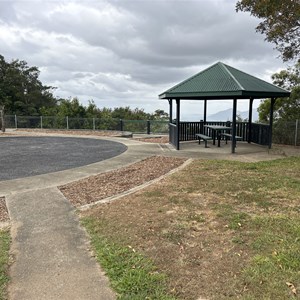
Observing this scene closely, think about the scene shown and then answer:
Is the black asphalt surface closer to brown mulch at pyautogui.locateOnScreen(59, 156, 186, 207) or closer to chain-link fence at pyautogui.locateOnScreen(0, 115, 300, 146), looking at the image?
brown mulch at pyautogui.locateOnScreen(59, 156, 186, 207)

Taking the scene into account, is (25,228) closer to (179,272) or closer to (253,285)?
(179,272)

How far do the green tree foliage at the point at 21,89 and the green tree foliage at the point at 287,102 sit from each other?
2777 cm

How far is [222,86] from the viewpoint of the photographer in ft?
35.8

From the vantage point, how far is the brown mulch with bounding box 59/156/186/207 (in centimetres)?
594

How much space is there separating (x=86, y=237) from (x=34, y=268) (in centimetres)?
89

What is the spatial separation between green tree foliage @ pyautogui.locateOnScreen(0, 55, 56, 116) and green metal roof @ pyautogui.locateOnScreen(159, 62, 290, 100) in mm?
27921

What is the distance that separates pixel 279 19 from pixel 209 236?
883cm

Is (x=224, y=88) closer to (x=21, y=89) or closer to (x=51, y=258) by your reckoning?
(x=51, y=258)

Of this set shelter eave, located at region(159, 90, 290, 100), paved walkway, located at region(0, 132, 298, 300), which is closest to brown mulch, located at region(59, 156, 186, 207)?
paved walkway, located at region(0, 132, 298, 300)

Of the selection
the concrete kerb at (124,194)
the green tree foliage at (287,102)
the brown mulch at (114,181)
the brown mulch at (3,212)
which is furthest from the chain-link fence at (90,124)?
the brown mulch at (3,212)

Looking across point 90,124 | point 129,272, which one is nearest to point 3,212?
point 129,272

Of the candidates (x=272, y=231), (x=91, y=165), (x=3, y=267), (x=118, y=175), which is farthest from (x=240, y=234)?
(x=91, y=165)

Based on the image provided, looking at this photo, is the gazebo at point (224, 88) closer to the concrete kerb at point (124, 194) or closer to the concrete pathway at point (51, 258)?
the concrete kerb at point (124, 194)

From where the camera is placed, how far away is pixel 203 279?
2.89 meters
